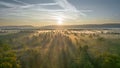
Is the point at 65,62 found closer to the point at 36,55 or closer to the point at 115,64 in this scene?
the point at 36,55

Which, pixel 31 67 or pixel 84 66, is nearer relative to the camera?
pixel 84 66

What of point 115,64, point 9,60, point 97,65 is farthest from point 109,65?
point 9,60

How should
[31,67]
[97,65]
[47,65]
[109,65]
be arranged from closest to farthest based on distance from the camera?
[109,65] < [97,65] < [31,67] < [47,65]

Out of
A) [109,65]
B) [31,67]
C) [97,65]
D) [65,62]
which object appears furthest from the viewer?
[65,62]

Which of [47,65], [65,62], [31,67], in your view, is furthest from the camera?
[65,62]

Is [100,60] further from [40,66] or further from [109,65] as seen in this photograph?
[40,66]

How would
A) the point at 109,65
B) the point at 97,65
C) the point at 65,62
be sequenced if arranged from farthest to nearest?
the point at 65,62 < the point at 97,65 < the point at 109,65

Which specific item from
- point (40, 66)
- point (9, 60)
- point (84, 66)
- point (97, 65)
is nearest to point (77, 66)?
point (84, 66)

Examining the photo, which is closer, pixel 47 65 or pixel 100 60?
pixel 100 60

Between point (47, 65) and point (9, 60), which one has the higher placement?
point (9, 60)
